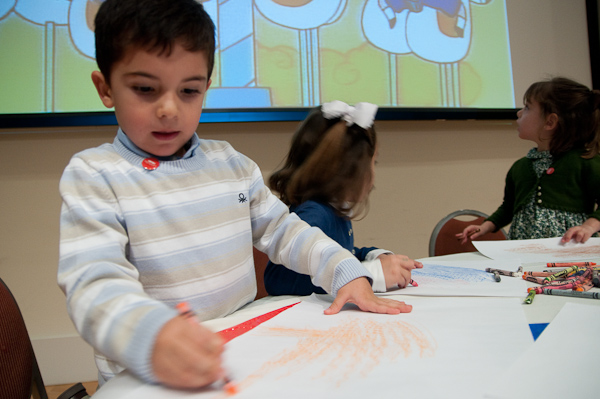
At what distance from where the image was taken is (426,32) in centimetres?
177

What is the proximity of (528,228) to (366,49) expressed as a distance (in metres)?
0.96

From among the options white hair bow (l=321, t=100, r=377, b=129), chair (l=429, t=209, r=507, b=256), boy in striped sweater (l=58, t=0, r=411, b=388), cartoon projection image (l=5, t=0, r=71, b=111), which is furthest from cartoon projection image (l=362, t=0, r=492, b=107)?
boy in striped sweater (l=58, t=0, r=411, b=388)

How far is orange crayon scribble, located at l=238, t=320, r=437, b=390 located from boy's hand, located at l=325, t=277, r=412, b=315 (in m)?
0.05

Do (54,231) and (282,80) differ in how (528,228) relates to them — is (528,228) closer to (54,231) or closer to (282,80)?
(282,80)

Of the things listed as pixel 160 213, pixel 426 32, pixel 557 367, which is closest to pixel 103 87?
pixel 160 213

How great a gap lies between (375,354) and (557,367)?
0.49 feet

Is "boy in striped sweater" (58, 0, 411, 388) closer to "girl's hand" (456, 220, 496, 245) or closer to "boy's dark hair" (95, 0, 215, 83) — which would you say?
"boy's dark hair" (95, 0, 215, 83)

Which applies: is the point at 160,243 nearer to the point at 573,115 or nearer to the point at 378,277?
the point at 378,277

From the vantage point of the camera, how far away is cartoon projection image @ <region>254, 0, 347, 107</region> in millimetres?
1623

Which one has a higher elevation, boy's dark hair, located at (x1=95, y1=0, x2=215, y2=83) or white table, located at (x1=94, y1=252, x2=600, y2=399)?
boy's dark hair, located at (x1=95, y1=0, x2=215, y2=83)

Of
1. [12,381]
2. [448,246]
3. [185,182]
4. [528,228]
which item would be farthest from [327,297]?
[528,228]

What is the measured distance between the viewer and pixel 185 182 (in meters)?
0.60

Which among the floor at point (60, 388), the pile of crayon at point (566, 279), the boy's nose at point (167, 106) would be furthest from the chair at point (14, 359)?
the floor at point (60, 388)

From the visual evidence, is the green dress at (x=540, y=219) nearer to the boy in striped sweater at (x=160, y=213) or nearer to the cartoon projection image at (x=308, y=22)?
the cartoon projection image at (x=308, y=22)
